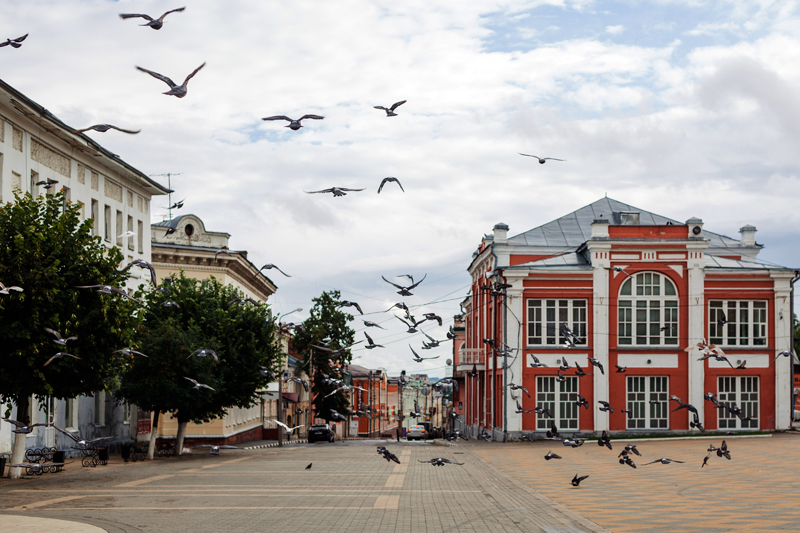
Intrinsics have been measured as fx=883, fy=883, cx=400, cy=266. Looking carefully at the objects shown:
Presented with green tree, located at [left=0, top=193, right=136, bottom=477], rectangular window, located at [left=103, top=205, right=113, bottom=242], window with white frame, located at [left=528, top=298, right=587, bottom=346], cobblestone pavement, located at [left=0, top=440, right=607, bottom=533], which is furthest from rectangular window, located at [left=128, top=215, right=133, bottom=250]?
window with white frame, located at [left=528, top=298, right=587, bottom=346]

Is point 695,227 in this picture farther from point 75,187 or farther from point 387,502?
point 387,502

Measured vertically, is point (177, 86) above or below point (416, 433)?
above

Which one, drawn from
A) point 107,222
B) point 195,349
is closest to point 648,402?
point 195,349

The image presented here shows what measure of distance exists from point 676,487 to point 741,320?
1239 inches

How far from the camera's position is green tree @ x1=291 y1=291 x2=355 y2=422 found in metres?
71.4

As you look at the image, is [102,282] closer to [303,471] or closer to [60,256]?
[60,256]

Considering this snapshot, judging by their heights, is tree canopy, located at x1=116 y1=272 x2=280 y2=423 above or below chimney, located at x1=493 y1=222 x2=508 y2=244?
below

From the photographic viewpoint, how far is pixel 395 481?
24875 mm

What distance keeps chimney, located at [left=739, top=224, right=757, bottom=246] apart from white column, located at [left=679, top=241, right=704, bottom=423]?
11.6 meters

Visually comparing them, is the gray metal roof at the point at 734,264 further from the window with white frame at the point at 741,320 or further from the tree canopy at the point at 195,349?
the tree canopy at the point at 195,349

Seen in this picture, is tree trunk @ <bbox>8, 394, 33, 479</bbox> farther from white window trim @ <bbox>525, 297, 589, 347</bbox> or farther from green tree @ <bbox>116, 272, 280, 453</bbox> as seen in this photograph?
white window trim @ <bbox>525, 297, 589, 347</bbox>

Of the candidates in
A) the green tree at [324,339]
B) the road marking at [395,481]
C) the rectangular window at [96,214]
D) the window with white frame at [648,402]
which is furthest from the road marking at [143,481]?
the green tree at [324,339]

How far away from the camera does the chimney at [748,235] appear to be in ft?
194

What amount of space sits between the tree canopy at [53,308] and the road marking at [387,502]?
944 cm
